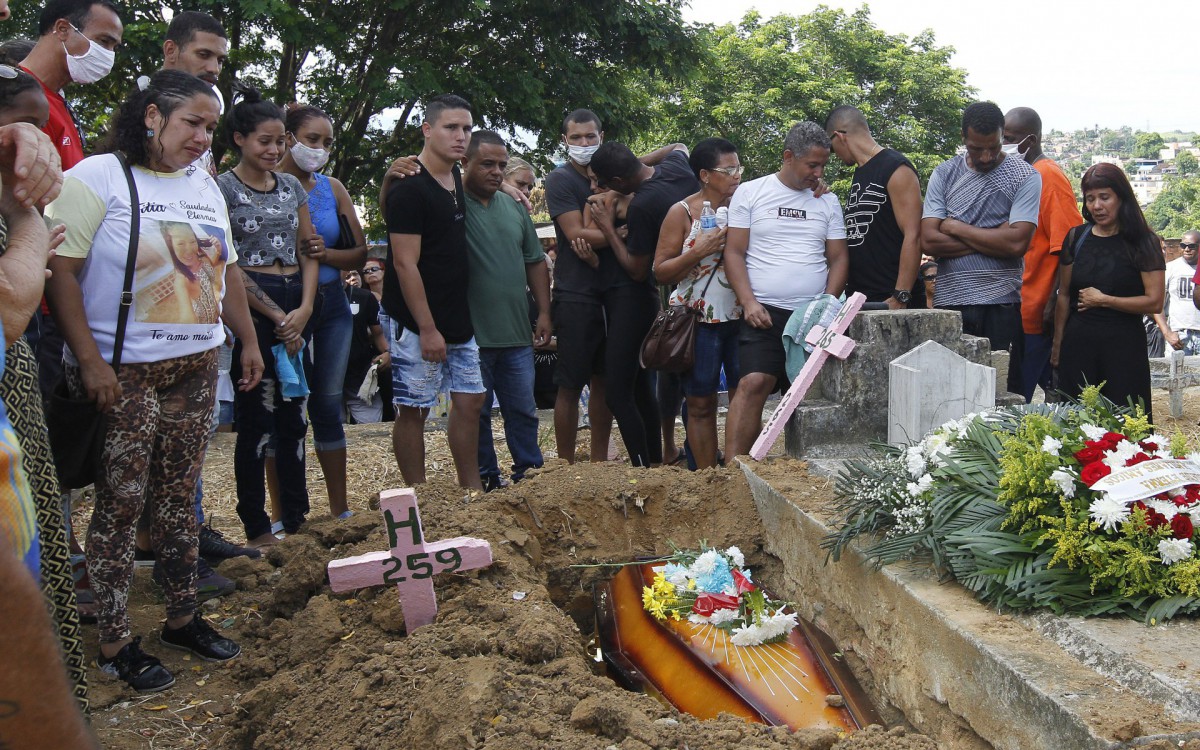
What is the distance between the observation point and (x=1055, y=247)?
6.42 metres

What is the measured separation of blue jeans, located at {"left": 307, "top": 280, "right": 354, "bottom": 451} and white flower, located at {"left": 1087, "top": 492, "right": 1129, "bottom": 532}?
11.5 ft

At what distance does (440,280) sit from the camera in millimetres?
5199

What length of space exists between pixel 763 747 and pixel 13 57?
151 inches

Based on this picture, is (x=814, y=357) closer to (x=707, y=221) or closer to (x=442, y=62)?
(x=707, y=221)

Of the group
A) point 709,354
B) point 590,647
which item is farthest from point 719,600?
point 709,354

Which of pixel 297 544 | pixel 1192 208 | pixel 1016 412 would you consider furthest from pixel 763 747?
pixel 1192 208

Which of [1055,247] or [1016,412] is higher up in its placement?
[1055,247]

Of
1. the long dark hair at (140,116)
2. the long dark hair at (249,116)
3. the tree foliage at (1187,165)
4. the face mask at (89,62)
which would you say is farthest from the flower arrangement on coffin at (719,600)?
the tree foliage at (1187,165)

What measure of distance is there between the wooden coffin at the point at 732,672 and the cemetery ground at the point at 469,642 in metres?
0.19

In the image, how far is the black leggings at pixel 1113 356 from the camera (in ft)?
18.6

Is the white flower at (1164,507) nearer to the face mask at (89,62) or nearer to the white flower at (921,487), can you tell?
the white flower at (921,487)

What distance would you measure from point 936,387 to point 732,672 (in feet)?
6.33

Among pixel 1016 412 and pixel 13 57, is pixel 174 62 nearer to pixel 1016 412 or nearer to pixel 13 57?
pixel 13 57

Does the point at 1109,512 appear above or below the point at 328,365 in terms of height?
below
